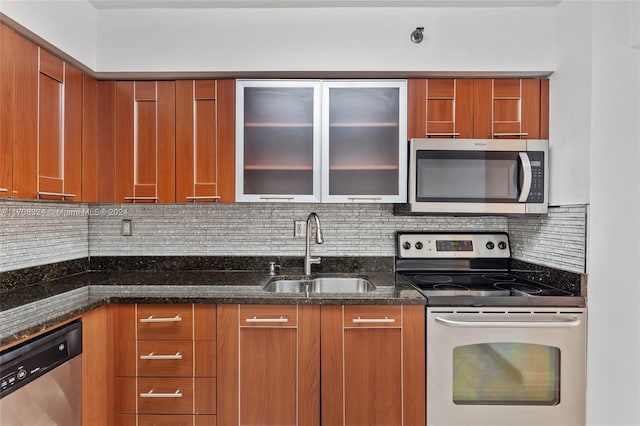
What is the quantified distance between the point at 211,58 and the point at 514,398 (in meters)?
2.32

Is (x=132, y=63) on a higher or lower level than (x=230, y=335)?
higher

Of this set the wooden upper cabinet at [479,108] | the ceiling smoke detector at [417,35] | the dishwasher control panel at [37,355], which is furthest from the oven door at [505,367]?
the dishwasher control panel at [37,355]

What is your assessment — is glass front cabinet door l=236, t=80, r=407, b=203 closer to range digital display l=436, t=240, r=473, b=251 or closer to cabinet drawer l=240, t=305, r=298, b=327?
range digital display l=436, t=240, r=473, b=251

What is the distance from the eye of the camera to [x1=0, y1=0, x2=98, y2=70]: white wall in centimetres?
161

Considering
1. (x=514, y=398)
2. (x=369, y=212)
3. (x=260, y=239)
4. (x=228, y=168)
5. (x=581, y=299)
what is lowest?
(x=514, y=398)

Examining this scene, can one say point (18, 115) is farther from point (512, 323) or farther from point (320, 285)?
point (512, 323)

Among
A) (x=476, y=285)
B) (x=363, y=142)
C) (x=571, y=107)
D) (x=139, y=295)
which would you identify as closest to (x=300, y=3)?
(x=363, y=142)

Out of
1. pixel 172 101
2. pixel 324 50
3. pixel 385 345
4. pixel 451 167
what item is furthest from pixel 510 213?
pixel 172 101

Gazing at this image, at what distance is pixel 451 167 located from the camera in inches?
82.7

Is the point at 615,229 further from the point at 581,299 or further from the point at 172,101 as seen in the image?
the point at 172,101

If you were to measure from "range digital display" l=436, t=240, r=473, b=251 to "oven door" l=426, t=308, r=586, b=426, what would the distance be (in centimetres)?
68

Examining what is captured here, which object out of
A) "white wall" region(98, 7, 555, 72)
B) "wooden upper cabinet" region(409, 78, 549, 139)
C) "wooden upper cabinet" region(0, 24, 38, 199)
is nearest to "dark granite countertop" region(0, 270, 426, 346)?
"wooden upper cabinet" region(0, 24, 38, 199)

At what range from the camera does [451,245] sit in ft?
8.14

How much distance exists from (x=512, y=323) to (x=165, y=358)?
65.6 inches
